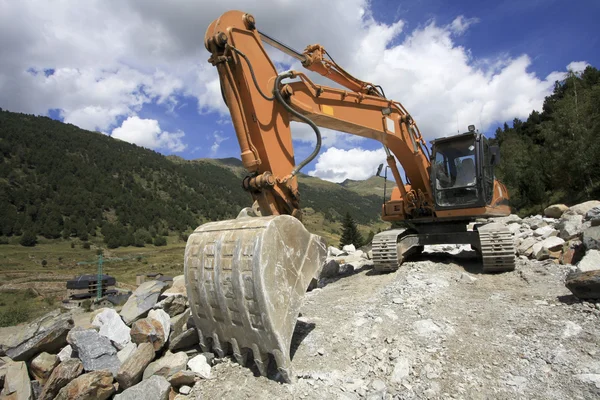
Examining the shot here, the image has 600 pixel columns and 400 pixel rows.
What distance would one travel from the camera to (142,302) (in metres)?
6.00

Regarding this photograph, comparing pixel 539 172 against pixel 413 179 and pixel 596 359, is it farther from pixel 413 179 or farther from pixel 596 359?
pixel 596 359

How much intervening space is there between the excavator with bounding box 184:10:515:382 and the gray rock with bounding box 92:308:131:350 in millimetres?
1358

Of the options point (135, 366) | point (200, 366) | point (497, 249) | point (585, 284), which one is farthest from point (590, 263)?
point (135, 366)

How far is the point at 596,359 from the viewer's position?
12.0ft

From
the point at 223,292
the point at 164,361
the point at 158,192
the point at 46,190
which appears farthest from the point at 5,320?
the point at 158,192

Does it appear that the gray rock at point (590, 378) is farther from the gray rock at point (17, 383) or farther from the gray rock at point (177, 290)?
the gray rock at point (17, 383)

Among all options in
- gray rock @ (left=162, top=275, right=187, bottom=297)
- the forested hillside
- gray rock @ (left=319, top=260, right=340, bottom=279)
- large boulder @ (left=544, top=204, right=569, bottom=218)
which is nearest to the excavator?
gray rock @ (left=319, top=260, right=340, bottom=279)

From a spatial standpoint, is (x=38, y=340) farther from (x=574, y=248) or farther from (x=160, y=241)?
(x=160, y=241)

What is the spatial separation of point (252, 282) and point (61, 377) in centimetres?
273

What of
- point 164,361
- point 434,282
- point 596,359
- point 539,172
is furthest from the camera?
point 539,172

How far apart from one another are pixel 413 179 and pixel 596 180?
904 inches

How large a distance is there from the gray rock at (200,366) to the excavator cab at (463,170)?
5601 millimetres

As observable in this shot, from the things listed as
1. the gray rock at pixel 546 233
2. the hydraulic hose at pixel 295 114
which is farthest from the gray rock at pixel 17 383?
the gray rock at pixel 546 233

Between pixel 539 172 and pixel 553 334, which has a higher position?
pixel 539 172
